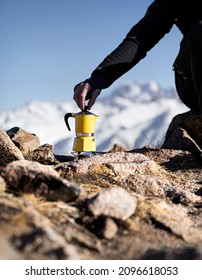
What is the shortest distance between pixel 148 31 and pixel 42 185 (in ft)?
10.2

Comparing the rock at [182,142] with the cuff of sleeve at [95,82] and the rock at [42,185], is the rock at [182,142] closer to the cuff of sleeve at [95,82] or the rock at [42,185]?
the cuff of sleeve at [95,82]

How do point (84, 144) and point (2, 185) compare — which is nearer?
point (2, 185)

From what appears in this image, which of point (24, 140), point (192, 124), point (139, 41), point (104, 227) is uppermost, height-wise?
point (139, 41)

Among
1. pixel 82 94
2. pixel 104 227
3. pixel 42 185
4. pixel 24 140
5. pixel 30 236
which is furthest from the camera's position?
pixel 24 140

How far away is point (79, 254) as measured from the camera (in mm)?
2168

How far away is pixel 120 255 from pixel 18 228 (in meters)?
0.49

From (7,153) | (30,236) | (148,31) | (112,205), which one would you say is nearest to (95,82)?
(148,31)

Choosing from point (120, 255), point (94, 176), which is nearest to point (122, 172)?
point (94, 176)

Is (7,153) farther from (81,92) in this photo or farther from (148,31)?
(148,31)

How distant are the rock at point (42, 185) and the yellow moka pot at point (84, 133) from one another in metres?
2.60

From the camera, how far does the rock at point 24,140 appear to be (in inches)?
236

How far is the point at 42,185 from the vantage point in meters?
2.70
